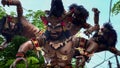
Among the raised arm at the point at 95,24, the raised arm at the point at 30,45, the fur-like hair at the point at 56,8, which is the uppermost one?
the fur-like hair at the point at 56,8

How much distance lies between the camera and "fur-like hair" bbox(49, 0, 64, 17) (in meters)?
9.95

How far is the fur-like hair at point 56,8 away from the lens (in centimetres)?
995

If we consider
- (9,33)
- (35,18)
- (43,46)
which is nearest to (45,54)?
(43,46)

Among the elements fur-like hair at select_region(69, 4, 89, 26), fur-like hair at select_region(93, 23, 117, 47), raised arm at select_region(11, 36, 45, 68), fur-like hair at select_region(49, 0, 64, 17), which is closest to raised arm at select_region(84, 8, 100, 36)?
fur-like hair at select_region(93, 23, 117, 47)

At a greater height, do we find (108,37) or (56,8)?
(56,8)

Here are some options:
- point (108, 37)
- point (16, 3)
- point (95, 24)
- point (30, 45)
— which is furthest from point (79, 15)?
point (16, 3)

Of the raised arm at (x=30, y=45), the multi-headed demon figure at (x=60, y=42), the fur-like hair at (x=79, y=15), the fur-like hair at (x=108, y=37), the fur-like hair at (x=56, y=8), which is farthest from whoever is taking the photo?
the fur-like hair at (x=79, y=15)

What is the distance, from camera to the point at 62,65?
9734mm

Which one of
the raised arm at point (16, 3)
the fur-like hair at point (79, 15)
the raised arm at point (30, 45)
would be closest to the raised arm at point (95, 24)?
the fur-like hair at point (79, 15)

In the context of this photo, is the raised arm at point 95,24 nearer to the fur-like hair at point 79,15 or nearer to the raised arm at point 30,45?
the fur-like hair at point 79,15

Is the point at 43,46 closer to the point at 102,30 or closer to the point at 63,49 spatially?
the point at 63,49

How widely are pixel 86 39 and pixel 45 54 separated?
0.83 m

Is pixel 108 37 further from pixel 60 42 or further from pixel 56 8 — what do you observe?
pixel 56 8

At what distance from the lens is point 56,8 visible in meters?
9.98
